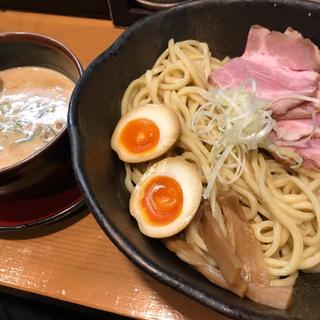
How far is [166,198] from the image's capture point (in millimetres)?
1289

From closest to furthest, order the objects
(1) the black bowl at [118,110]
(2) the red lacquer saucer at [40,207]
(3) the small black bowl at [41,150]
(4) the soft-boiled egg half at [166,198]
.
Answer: (1) the black bowl at [118,110] → (4) the soft-boiled egg half at [166,198] → (3) the small black bowl at [41,150] → (2) the red lacquer saucer at [40,207]

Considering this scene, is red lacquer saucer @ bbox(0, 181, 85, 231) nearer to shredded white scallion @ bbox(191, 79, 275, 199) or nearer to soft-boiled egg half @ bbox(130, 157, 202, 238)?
soft-boiled egg half @ bbox(130, 157, 202, 238)

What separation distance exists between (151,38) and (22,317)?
45.8 inches

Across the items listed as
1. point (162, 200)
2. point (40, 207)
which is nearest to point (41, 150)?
point (40, 207)

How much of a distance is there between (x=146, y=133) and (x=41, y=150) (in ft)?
1.03

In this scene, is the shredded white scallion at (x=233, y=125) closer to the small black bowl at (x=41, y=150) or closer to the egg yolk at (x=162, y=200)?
the egg yolk at (x=162, y=200)

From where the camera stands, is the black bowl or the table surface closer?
the black bowl

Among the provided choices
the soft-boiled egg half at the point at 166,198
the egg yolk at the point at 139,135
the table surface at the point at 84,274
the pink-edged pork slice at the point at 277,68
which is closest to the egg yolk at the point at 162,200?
the soft-boiled egg half at the point at 166,198

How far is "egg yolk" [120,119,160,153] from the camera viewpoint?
54.3 inches

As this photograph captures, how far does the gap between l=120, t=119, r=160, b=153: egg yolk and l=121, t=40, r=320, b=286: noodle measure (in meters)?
0.08

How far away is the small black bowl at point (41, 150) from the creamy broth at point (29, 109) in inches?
1.5

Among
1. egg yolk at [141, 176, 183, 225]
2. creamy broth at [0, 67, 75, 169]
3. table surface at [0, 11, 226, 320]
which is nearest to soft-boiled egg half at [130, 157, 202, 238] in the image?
egg yolk at [141, 176, 183, 225]

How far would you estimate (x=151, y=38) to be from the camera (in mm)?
1585

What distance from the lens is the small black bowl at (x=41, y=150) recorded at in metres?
1.36
